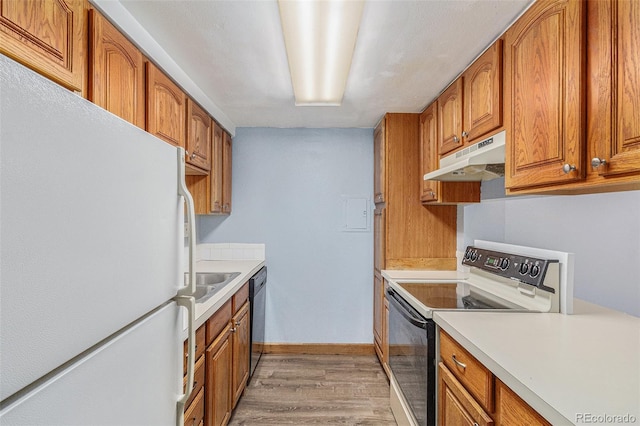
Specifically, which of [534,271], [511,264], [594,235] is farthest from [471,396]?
[594,235]

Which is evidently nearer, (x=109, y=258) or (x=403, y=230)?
(x=109, y=258)

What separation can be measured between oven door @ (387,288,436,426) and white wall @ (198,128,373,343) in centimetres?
104

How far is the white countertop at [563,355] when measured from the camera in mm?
718

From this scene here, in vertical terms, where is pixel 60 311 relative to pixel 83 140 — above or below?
below

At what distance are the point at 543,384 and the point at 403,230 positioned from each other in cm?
192

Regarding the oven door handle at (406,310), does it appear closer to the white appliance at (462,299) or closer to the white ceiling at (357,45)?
the white appliance at (462,299)

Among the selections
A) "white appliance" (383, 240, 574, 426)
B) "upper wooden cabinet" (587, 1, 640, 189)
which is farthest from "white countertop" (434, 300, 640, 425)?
"upper wooden cabinet" (587, 1, 640, 189)

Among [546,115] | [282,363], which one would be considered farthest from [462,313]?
[282,363]

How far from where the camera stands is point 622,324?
47.5 inches

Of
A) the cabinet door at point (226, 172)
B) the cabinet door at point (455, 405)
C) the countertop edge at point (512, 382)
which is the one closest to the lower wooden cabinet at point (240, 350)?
the cabinet door at point (226, 172)

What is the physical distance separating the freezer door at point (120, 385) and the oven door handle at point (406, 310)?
1.10 m

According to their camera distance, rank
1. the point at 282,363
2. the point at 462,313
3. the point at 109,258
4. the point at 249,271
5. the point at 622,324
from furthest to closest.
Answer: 1. the point at 282,363
2. the point at 249,271
3. the point at 462,313
4. the point at 622,324
5. the point at 109,258

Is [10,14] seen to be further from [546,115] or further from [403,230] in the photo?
[403,230]

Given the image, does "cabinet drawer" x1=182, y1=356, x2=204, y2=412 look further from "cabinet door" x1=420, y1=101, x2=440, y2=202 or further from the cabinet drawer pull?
"cabinet door" x1=420, y1=101, x2=440, y2=202
